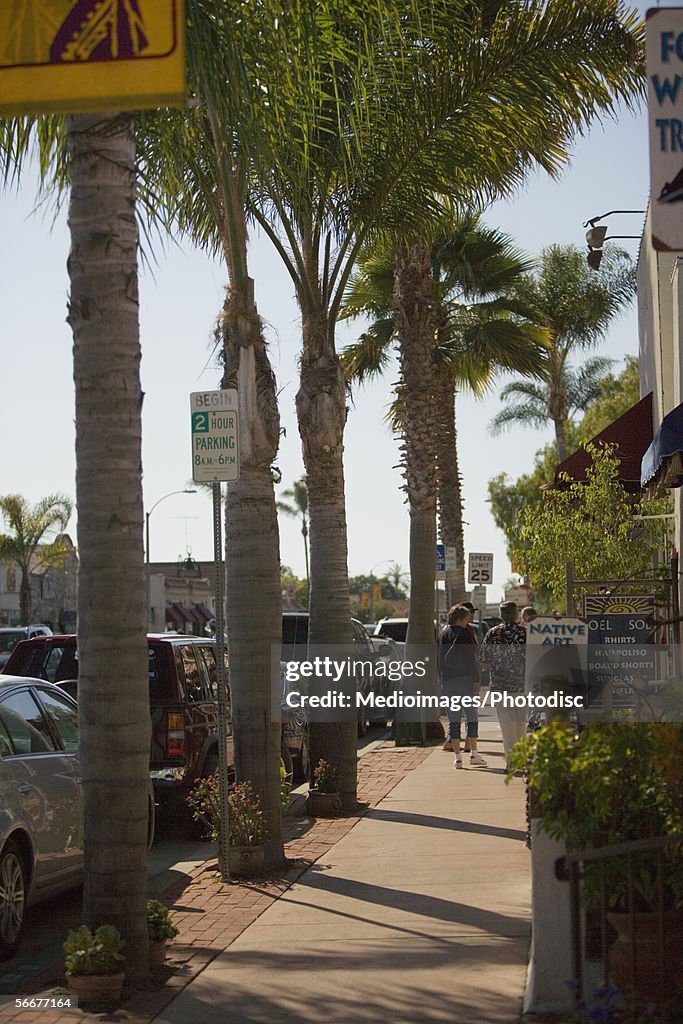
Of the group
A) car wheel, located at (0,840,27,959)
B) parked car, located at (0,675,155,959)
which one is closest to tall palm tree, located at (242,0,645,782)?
parked car, located at (0,675,155,959)

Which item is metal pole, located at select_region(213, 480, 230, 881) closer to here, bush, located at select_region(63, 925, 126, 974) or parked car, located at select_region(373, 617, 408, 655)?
bush, located at select_region(63, 925, 126, 974)

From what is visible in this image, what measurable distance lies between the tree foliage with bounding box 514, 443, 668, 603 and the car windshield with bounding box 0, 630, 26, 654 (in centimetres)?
2422

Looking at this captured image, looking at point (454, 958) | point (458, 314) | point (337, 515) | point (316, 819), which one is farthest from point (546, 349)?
point (454, 958)

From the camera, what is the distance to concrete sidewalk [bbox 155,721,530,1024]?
20.8 ft

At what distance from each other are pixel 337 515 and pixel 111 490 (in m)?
6.90

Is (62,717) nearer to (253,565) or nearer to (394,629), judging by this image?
(253,565)

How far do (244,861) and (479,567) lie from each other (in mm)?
18772

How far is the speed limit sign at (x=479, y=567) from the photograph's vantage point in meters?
27.7

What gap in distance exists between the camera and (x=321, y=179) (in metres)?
12.3

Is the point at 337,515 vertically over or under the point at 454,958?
over

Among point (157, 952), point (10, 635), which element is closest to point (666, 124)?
point (157, 952)

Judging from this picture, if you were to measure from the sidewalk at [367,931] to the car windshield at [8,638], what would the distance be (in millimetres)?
26231

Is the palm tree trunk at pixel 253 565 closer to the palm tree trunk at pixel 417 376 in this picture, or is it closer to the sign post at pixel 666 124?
the sign post at pixel 666 124

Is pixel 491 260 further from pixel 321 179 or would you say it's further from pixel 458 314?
pixel 321 179
